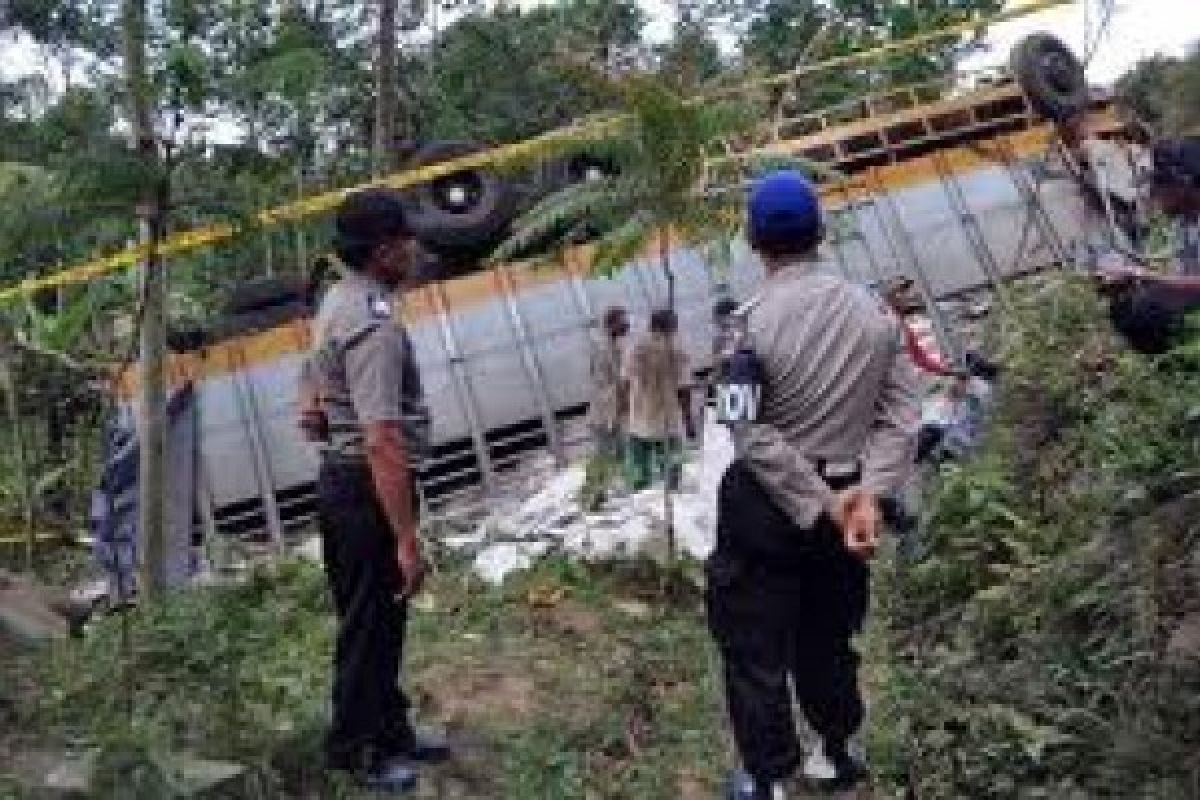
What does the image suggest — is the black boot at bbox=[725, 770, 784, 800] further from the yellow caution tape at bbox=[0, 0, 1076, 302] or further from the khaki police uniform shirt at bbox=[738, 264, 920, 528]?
the yellow caution tape at bbox=[0, 0, 1076, 302]

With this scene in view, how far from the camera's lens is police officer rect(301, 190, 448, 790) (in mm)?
5266

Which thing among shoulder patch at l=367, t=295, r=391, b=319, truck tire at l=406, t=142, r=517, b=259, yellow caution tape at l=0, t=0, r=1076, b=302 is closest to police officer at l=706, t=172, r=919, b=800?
shoulder patch at l=367, t=295, r=391, b=319

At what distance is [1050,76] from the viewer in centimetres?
1689

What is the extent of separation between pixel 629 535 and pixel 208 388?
18.8 ft

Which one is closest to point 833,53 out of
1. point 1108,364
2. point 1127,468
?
point 1108,364

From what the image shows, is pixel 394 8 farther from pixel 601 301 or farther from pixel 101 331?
pixel 101 331

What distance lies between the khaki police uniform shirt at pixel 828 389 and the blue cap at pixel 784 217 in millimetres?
124

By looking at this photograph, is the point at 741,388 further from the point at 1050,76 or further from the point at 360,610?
the point at 1050,76

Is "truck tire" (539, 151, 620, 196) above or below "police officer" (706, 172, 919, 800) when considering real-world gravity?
above

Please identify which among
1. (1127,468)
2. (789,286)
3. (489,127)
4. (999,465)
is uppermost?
(489,127)

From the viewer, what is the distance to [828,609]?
5023 millimetres

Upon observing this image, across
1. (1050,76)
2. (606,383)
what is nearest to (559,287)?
(606,383)

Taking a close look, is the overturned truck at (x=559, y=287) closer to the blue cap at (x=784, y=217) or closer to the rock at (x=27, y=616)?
the rock at (x=27, y=616)

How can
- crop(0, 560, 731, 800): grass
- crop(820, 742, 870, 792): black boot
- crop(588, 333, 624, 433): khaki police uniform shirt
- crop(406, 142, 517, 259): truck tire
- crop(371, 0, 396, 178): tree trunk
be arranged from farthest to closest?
crop(371, 0, 396, 178): tree trunk
crop(406, 142, 517, 259): truck tire
crop(588, 333, 624, 433): khaki police uniform shirt
crop(0, 560, 731, 800): grass
crop(820, 742, 870, 792): black boot
